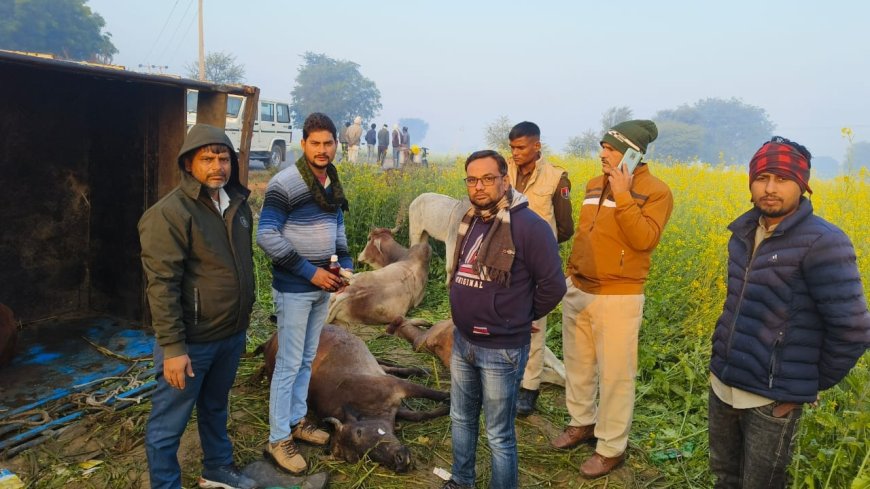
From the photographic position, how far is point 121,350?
4652 millimetres

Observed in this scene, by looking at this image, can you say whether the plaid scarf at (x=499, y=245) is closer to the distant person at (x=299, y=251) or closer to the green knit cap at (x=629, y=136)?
the green knit cap at (x=629, y=136)

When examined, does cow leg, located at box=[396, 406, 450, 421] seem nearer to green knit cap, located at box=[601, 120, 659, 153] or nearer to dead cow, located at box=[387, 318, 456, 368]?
dead cow, located at box=[387, 318, 456, 368]

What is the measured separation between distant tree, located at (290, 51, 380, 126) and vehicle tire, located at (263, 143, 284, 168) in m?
49.6

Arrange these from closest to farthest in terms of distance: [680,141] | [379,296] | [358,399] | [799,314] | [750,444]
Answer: [799,314], [750,444], [358,399], [379,296], [680,141]

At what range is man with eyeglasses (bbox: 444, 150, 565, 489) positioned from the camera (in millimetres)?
2523

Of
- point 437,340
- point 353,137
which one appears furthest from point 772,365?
point 353,137

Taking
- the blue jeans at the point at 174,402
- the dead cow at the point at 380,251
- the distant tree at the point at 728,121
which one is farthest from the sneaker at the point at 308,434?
the distant tree at the point at 728,121

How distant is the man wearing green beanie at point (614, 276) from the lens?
2.99 metres

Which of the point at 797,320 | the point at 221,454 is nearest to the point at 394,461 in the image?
the point at 221,454

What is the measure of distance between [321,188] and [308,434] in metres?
1.56

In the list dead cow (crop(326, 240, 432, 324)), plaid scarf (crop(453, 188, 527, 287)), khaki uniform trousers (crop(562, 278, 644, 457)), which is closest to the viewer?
plaid scarf (crop(453, 188, 527, 287))

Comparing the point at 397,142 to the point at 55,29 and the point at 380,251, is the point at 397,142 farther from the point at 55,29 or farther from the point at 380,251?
the point at 55,29

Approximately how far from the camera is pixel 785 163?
2264mm

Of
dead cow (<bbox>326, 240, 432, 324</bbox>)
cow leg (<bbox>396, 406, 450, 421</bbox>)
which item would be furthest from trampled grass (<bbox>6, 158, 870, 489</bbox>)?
dead cow (<bbox>326, 240, 432, 324</bbox>)
